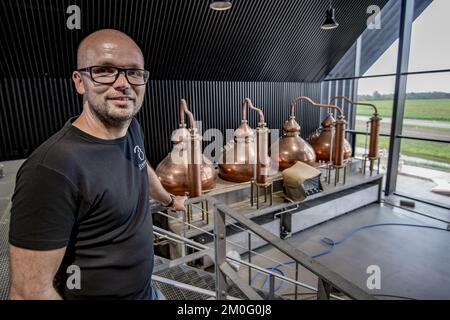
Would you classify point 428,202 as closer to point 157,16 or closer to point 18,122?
point 157,16

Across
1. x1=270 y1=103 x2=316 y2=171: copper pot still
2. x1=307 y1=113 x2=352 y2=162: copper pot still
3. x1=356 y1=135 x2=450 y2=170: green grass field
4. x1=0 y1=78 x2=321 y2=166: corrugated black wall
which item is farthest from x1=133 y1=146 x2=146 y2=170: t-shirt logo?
x1=356 y1=135 x2=450 y2=170: green grass field

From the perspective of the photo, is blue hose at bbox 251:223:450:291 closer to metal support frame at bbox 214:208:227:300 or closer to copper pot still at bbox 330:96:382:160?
copper pot still at bbox 330:96:382:160

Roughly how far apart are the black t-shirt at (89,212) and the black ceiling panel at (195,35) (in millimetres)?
3234

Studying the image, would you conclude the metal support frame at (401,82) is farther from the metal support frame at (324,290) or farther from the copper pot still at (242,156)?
the metal support frame at (324,290)

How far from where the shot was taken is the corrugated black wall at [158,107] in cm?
415

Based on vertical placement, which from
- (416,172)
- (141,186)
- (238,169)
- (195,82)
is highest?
(195,82)

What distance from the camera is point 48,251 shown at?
874mm

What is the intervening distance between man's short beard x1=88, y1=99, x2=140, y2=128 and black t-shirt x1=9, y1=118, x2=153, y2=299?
0.25 feet

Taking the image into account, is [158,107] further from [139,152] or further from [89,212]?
[89,212]

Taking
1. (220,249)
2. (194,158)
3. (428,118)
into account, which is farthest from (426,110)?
(220,249)
